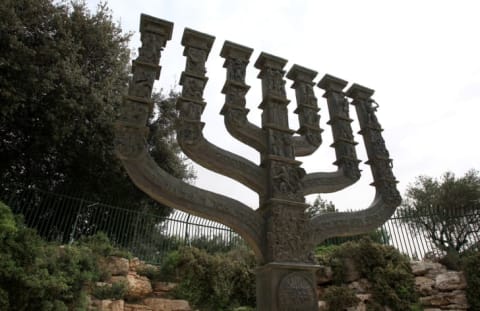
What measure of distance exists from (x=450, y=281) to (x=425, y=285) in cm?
57

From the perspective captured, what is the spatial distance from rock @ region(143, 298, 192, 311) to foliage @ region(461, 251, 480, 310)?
6436mm

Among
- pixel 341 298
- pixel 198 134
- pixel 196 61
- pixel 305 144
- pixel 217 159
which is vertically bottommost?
pixel 341 298

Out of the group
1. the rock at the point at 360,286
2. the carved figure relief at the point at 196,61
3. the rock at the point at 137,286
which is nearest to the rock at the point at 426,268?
the rock at the point at 360,286

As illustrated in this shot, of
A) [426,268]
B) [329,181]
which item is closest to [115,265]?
[329,181]

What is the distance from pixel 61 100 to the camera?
29.0 feet

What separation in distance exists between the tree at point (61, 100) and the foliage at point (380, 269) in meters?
6.50

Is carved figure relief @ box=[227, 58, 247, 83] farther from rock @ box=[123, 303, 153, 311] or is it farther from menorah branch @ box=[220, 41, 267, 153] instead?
rock @ box=[123, 303, 153, 311]

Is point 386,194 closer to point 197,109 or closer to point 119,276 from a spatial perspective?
point 197,109

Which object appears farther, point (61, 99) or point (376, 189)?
point (61, 99)

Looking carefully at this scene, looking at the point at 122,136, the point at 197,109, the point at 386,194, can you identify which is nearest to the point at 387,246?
the point at 386,194

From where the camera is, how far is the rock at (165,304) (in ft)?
22.3

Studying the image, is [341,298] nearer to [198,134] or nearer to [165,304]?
[165,304]

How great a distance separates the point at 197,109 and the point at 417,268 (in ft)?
26.1

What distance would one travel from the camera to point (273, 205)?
346 centimetres
